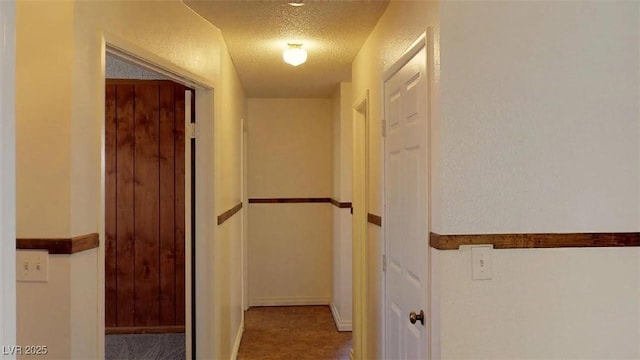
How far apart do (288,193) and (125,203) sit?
181cm

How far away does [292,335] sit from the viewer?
14.8 ft

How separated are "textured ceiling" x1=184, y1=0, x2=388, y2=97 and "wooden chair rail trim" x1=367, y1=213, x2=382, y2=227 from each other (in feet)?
3.63

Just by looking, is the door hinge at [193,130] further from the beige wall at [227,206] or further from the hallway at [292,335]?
the hallway at [292,335]

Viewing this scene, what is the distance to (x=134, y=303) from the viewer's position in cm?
416

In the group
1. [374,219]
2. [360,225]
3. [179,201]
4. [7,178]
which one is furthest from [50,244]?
[179,201]

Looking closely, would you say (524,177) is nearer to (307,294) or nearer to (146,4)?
(146,4)

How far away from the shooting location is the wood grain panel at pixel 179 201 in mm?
4137

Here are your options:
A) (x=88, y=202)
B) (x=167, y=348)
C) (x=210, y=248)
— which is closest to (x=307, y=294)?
(x=167, y=348)

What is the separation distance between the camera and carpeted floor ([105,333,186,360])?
379 centimetres

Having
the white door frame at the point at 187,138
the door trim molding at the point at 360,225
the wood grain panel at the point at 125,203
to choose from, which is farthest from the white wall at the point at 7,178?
the wood grain panel at the point at 125,203

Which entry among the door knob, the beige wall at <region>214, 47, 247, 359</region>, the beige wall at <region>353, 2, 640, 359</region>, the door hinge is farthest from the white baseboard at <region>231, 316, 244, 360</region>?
the beige wall at <region>353, 2, 640, 359</region>

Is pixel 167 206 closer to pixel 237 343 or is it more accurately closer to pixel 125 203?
pixel 125 203

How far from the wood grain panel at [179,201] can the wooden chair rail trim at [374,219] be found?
177cm

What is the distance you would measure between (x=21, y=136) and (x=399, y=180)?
1.53 m
